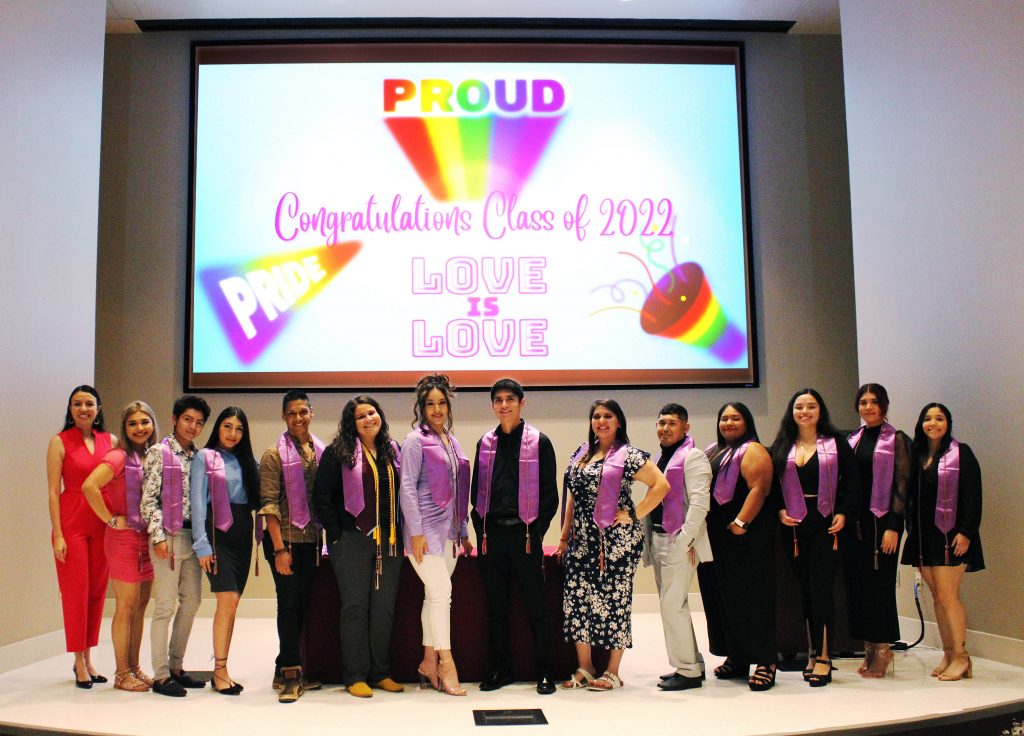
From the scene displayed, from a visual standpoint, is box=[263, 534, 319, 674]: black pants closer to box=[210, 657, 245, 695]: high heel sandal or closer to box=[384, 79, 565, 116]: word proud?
box=[210, 657, 245, 695]: high heel sandal

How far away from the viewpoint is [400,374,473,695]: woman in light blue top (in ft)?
14.1

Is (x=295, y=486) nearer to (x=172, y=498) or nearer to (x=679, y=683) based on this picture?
(x=172, y=498)

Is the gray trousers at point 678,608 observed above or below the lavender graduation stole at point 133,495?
below

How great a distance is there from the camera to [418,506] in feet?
14.2

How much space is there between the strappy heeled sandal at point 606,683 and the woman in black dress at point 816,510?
99cm

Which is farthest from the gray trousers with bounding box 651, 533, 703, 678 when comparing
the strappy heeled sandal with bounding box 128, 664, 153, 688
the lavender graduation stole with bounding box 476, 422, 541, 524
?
the strappy heeled sandal with bounding box 128, 664, 153, 688

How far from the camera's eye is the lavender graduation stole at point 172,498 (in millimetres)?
4281

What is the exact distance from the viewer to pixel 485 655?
458 centimetres

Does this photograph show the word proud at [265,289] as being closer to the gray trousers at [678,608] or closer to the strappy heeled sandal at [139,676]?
the strappy heeled sandal at [139,676]

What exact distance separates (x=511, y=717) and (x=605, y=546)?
933mm

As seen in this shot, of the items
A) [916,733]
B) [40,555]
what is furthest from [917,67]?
[40,555]

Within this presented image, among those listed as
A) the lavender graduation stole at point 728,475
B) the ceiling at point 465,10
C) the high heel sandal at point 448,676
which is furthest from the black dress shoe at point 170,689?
the ceiling at point 465,10

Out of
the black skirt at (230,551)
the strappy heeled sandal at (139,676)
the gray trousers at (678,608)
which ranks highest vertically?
the black skirt at (230,551)

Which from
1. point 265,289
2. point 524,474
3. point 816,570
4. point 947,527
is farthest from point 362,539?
point 265,289
